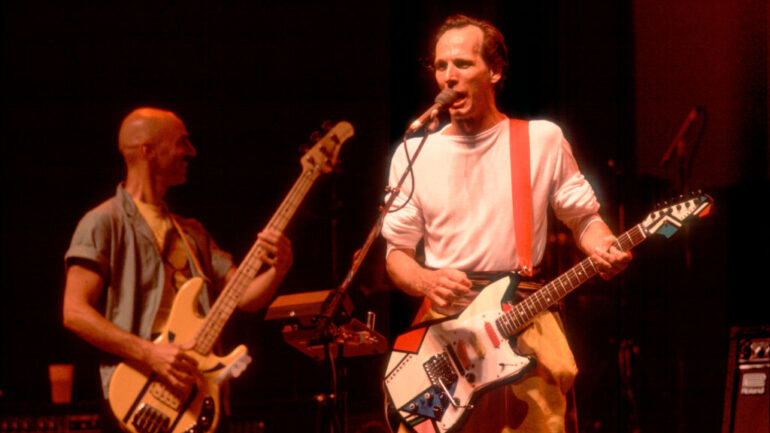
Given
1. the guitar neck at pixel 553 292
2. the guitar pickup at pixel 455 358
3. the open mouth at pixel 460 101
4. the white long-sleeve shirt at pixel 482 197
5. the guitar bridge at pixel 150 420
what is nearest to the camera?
the guitar neck at pixel 553 292

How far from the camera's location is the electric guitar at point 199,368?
308cm

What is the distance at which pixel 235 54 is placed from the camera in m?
4.69

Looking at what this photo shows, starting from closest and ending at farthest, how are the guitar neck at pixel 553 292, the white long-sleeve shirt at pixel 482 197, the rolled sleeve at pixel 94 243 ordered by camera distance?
the guitar neck at pixel 553 292, the white long-sleeve shirt at pixel 482 197, the rolled sleeve at pixel 94 243

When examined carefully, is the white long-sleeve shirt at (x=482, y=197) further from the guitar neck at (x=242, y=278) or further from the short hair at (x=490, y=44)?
the guitar neck at (x=242, y=278)

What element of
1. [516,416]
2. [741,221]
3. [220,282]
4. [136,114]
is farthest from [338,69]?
[516,416]

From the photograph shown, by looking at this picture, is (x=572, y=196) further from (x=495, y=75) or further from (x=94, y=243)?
(x=94, y=243)

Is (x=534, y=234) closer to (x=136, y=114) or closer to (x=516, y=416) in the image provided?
(x=516, y=416)

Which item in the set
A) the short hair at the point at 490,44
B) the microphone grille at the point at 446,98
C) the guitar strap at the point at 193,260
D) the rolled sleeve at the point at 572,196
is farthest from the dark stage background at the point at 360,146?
the microphone grille at the point at 446,98

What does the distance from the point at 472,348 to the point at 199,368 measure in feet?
3.79

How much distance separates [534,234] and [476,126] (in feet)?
1.38

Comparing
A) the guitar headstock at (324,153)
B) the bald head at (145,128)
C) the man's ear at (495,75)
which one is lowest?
the guitar headstock at (324,153)

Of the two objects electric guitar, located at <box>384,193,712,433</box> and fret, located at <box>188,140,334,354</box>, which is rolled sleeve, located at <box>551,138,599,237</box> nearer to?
electric guitar, located at <box>384,193,712,433</box>

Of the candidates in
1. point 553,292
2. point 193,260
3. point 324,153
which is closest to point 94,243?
point 193,260

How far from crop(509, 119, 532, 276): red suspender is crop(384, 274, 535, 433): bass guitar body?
11 centimetres
